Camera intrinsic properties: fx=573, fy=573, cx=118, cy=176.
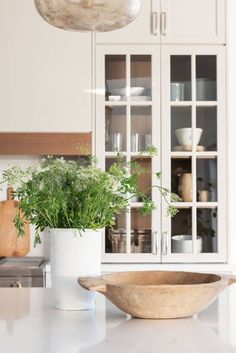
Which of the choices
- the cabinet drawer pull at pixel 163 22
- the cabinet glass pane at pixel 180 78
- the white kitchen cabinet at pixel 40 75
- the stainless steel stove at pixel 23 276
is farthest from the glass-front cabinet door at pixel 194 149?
the stainless steel stove at pixel 23 276

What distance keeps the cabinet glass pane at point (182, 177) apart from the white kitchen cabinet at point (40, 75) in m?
0.54

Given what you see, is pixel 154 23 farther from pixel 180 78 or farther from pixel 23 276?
pixel 23 276

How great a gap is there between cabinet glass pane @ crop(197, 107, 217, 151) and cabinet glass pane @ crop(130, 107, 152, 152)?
0.95ft

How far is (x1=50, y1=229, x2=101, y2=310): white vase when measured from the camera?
1.41m

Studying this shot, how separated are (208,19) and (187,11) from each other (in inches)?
5.0

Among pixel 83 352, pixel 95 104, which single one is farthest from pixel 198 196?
pixel 83 352

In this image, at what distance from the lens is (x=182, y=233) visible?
10.6 feet

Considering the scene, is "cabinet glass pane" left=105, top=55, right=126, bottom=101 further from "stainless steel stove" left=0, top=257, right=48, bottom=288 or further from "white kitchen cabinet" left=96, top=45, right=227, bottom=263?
"stainless steel stove" left=0, top=257, right=48, bottom=288

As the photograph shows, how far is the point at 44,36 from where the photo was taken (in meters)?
3.24

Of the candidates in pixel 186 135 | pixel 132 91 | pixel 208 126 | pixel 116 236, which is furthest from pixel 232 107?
pixel 116 236

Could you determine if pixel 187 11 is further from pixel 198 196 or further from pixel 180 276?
pixel 180 276

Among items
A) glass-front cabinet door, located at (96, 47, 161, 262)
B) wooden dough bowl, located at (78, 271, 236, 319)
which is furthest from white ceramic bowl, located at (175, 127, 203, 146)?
wooden dough bowl, located at (78, 271, 236, 319)

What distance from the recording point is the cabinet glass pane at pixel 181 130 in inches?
129

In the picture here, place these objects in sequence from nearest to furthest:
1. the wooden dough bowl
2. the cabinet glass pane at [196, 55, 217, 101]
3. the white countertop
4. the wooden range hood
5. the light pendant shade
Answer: the white countertop → the wooden dough bowl → the light pendant shade → the wooden range hood → the cabinet glass pane at [196, 55, 217, 101]
